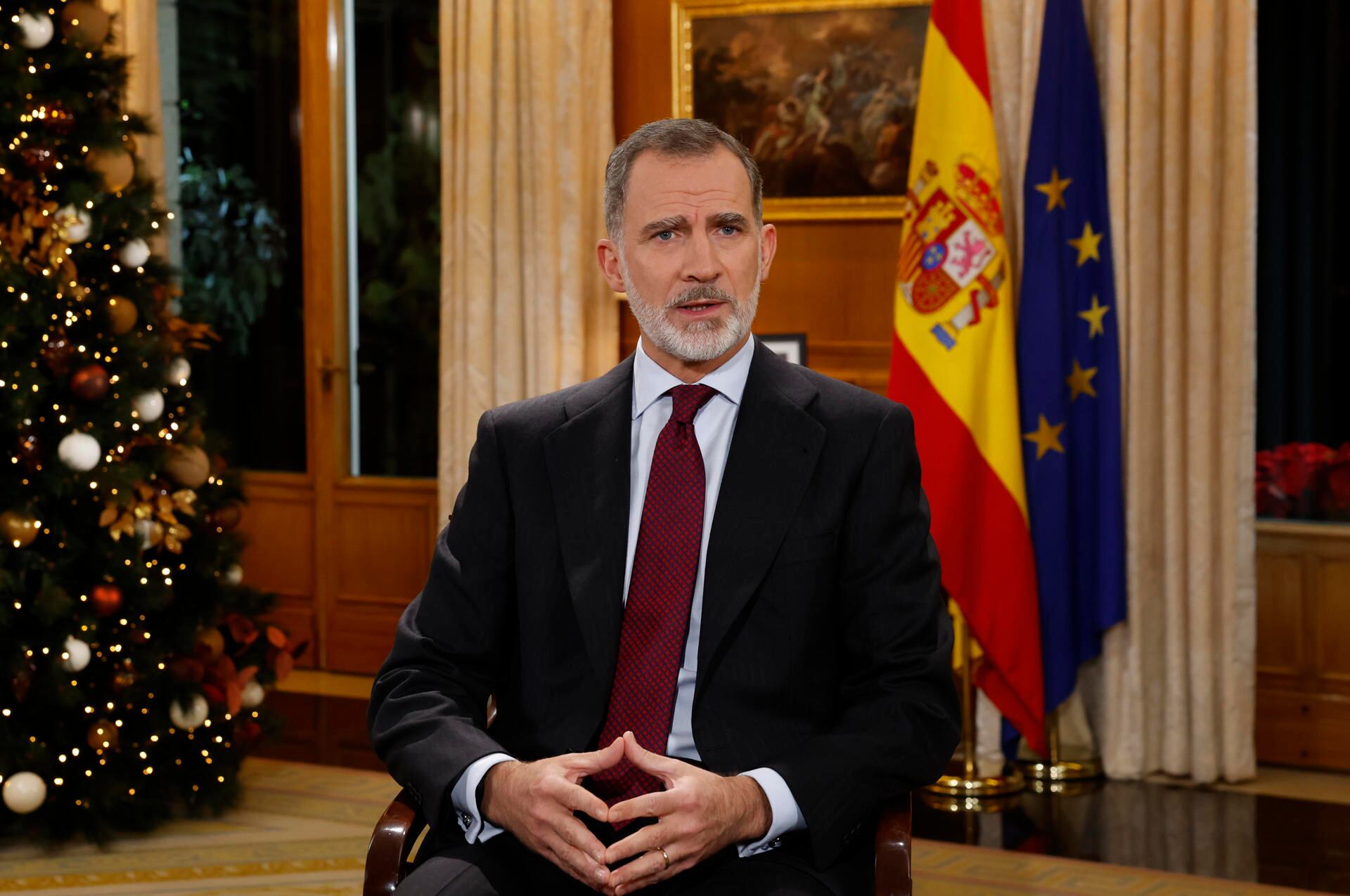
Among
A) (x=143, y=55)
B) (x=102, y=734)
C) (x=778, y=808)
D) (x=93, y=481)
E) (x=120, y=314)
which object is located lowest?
(x=102, y=734)

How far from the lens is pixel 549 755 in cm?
216

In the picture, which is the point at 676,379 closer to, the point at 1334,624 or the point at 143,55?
the point at 1334,624

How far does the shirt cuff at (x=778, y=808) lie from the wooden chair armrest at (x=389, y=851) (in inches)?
17.2

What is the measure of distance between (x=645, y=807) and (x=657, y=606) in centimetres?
33

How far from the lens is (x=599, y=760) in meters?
1.98

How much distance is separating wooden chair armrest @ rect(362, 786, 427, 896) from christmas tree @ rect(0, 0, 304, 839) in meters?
2.26

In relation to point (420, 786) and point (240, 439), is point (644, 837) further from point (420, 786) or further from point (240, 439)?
point (240, 439)

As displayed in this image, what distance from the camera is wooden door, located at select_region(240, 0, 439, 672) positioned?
21.1 feet

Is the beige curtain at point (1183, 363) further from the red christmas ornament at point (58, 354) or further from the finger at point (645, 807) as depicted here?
the finger at point (645, 807)

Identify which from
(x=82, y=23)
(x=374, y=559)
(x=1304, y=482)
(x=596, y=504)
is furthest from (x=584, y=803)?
(x=374, y=559)

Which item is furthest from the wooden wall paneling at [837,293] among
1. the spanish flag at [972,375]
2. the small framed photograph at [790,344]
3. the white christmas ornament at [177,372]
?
the white christmas ornament at [177,372]

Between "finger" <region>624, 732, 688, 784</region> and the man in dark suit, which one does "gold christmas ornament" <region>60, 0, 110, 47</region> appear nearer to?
the man in dark suit

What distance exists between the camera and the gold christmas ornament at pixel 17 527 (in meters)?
3.95

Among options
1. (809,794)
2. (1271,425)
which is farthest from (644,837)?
(1271,425)
